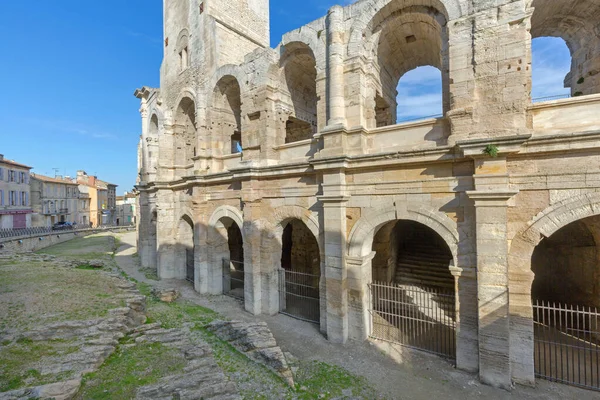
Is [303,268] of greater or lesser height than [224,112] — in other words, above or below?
below

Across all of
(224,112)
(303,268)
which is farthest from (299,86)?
(303,268)

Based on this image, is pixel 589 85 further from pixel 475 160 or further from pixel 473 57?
pixel 475 160

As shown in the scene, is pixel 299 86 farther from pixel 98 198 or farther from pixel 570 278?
pixel 98 198

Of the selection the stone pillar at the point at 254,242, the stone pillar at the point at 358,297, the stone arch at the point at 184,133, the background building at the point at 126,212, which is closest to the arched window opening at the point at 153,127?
the stone arch at the point at 184,133

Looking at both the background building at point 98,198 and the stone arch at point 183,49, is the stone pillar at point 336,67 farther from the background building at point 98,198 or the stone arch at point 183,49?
the background building at point 98,198

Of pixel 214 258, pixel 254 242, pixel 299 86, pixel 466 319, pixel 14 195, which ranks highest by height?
pixel 299 86

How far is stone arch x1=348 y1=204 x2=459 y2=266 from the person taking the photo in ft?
22.5

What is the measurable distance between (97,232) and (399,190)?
43359 mm

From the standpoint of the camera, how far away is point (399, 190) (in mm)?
7531

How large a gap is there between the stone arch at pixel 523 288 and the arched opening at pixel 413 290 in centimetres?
146

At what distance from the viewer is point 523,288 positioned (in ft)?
20.4

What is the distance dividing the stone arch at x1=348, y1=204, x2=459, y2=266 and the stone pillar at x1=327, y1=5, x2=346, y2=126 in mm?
2918

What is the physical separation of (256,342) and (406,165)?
236 inches

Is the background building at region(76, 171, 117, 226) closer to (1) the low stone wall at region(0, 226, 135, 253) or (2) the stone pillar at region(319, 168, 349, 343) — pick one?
(1) the low stone wall at region(0, 226, 135, 253)
